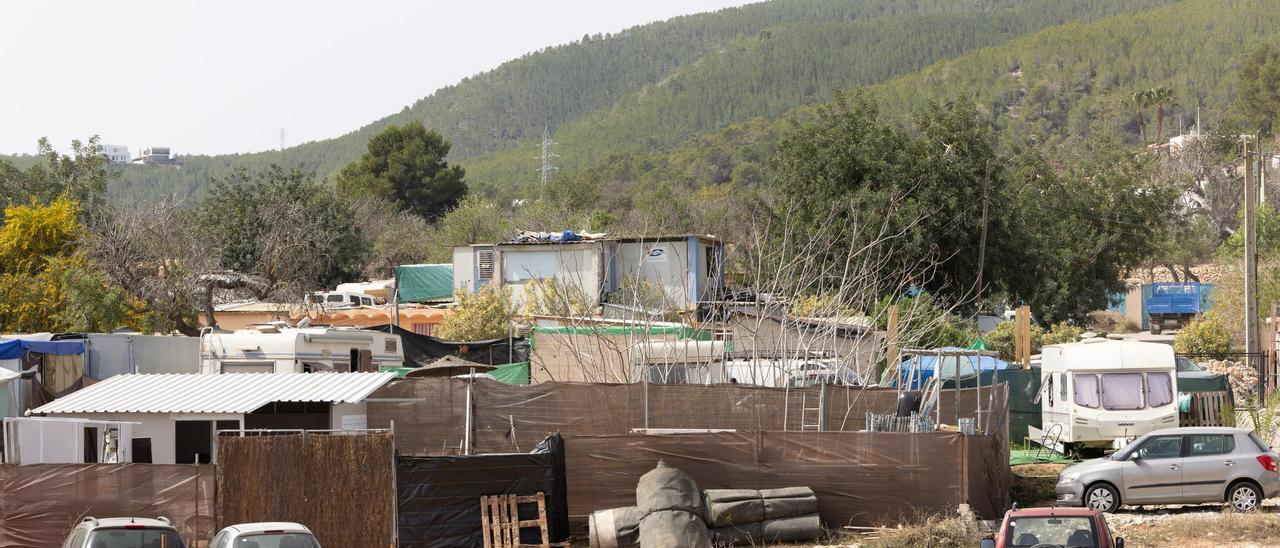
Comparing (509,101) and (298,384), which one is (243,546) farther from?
(509,101)

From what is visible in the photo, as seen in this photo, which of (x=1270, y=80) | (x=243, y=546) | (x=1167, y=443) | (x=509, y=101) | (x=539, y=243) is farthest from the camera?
(x=509, y=101)

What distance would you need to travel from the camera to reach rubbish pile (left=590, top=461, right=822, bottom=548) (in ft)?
56.4

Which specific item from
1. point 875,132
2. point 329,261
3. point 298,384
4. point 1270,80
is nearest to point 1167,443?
point 298,384

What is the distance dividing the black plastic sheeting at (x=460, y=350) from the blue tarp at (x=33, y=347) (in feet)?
25.7

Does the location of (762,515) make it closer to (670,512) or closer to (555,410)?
(670,512)

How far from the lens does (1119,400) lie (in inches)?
1044

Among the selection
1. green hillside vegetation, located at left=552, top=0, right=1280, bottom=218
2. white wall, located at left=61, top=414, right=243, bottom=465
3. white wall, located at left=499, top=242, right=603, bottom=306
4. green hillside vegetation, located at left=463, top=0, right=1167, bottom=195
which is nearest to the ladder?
white wall, located at left=61, top=414, right=243, bottom=465

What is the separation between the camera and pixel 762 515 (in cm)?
1816

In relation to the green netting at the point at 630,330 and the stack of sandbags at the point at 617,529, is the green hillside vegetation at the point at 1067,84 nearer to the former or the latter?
the green netting at the point at 630,330

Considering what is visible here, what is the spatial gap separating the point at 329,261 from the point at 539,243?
15718mm

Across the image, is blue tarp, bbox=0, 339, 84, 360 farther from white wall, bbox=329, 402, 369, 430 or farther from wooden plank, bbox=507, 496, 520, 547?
wooden plank, bbox=507, 496, 520, 547

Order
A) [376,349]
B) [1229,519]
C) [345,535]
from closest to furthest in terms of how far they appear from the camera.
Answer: [345,535]
[1229,519]
[376,349]

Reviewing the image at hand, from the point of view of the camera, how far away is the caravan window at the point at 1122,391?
26453mm

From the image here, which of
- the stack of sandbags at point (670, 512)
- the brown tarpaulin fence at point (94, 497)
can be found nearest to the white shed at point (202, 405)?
the brown tarpaulin fence at point (94, 497)
